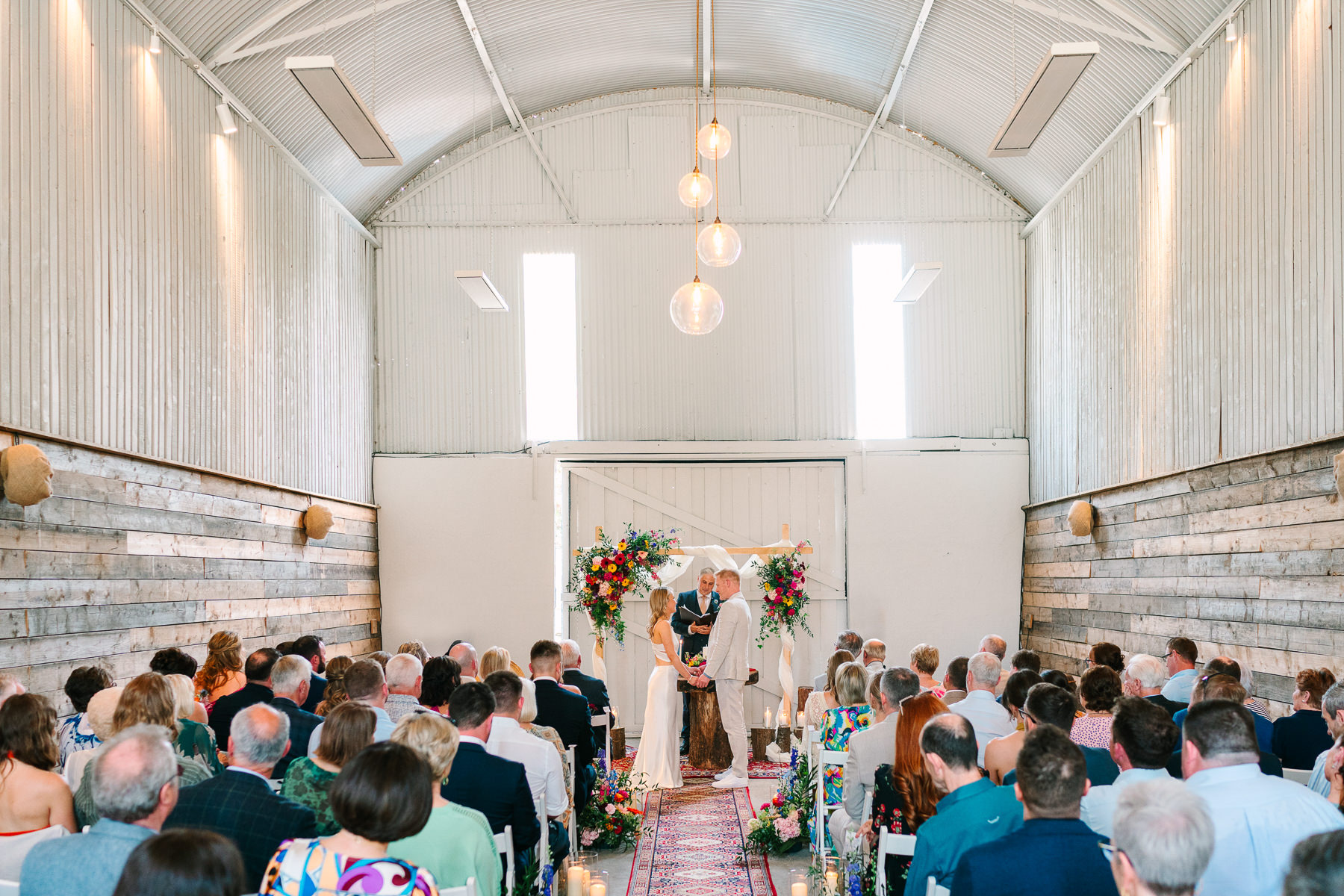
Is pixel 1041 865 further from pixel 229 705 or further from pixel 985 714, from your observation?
pixel 229 705

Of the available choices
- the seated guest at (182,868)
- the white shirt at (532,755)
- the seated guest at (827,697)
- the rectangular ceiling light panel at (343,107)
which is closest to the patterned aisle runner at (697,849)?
the seated guest at (827,697)

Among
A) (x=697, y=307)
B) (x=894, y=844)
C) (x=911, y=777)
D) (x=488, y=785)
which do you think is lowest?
(x=894, y=844)

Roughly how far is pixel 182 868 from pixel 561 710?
Answer: 4804mm

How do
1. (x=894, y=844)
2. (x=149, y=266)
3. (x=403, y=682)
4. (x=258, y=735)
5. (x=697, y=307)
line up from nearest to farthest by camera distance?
(x=258, y=735) → (x=894, y=844) → (x=403, y=682) → (x=697, y=307) → (x=149, y=266)

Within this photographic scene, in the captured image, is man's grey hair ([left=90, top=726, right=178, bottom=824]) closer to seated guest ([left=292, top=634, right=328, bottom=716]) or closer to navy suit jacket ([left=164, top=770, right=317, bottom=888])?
navy suit jacket ([left=164, top=770, right=317, bottom=888])

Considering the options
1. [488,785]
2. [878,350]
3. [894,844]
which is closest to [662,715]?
[488,785]

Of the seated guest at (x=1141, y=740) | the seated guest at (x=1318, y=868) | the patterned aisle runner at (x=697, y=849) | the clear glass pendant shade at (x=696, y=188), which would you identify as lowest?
the patterned aisle runner at (x=697, y=849)

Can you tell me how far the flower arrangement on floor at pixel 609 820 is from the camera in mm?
7266

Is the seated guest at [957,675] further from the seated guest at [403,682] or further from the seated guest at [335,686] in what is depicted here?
the seated guest at [335,686]

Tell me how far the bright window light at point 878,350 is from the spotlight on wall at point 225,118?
7060 mm

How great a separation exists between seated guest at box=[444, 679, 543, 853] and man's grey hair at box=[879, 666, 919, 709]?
1.81 meters

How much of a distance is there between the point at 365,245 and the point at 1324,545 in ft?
34.2

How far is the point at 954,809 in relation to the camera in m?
3.62

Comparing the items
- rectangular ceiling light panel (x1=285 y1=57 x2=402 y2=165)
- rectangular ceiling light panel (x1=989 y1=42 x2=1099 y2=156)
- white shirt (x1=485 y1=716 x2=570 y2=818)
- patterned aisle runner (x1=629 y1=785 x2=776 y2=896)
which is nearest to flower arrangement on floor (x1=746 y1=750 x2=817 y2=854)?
patterned aisle runner (x1=629 y1=785 x2=776 y2=896)
